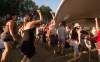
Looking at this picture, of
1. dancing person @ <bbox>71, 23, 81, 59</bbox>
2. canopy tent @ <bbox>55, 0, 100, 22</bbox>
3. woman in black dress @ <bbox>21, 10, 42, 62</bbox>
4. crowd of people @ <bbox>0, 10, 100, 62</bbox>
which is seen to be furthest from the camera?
dancing person @ <bbox>71, 23, 81, 59</bbox>

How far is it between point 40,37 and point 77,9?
13.7 m

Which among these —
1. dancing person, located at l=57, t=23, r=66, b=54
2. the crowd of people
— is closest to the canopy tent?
the crowd of people

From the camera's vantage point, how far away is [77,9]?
8.98m

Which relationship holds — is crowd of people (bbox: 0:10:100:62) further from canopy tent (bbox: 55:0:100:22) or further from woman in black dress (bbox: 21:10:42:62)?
canopy tent (bbox: 55:0:100:22)

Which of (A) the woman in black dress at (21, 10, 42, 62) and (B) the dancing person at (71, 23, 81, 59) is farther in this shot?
(B) the dancing person at (71, 23, 81, 59)

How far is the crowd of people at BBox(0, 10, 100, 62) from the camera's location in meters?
11.5

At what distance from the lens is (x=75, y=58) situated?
17.5 meters

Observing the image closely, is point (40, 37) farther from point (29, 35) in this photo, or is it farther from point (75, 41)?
point (29, 35)

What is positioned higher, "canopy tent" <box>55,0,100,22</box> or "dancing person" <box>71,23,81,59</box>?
"canopy tent" <box>55,0,100,22</box>

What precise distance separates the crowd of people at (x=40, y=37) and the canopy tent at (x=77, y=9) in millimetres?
357

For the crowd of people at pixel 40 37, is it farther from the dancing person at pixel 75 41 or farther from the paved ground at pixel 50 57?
the paved ground at pixel 50 57

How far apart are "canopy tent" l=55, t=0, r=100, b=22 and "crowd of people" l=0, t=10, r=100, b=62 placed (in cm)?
36

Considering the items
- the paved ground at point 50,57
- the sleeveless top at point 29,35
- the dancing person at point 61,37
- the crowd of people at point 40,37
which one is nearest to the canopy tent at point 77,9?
the crowd of people at point 40,37

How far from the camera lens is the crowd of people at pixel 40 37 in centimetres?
1155
